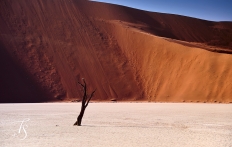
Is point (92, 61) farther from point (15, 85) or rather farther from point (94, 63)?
point (15, 85)

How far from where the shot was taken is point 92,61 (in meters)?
51.2

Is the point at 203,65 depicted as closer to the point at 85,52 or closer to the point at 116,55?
the point at 116,55

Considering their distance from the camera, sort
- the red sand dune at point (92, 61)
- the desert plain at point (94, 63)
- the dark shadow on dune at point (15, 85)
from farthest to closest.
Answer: the red sand dune at point (92, 61) < the desert plain at point (94, 63) < the dark shadow on dune at point (15, 85)

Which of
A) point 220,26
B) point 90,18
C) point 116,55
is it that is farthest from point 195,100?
point 220,26

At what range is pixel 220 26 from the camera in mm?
93375

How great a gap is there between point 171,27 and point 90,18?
95.8ft

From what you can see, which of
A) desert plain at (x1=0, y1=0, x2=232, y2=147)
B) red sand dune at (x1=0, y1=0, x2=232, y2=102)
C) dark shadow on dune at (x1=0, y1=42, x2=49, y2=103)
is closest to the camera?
dark shadow on dune at (x1=0, y1=42, x2=49, y2=103)

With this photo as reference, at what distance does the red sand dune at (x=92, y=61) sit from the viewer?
44.4 meters

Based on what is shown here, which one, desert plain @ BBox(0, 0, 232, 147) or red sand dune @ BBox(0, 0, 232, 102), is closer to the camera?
desert plain @ BBox(0, 0, 232, 147)

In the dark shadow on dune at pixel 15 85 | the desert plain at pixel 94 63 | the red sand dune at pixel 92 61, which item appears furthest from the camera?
the red sand dune at pixel 92 61

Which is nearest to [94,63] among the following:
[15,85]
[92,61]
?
[92,61]

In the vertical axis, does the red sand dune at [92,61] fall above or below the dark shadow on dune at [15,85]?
above

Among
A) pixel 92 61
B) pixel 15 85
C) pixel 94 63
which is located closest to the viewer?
pixel 15 85

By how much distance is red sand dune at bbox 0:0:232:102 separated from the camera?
44.4 m
